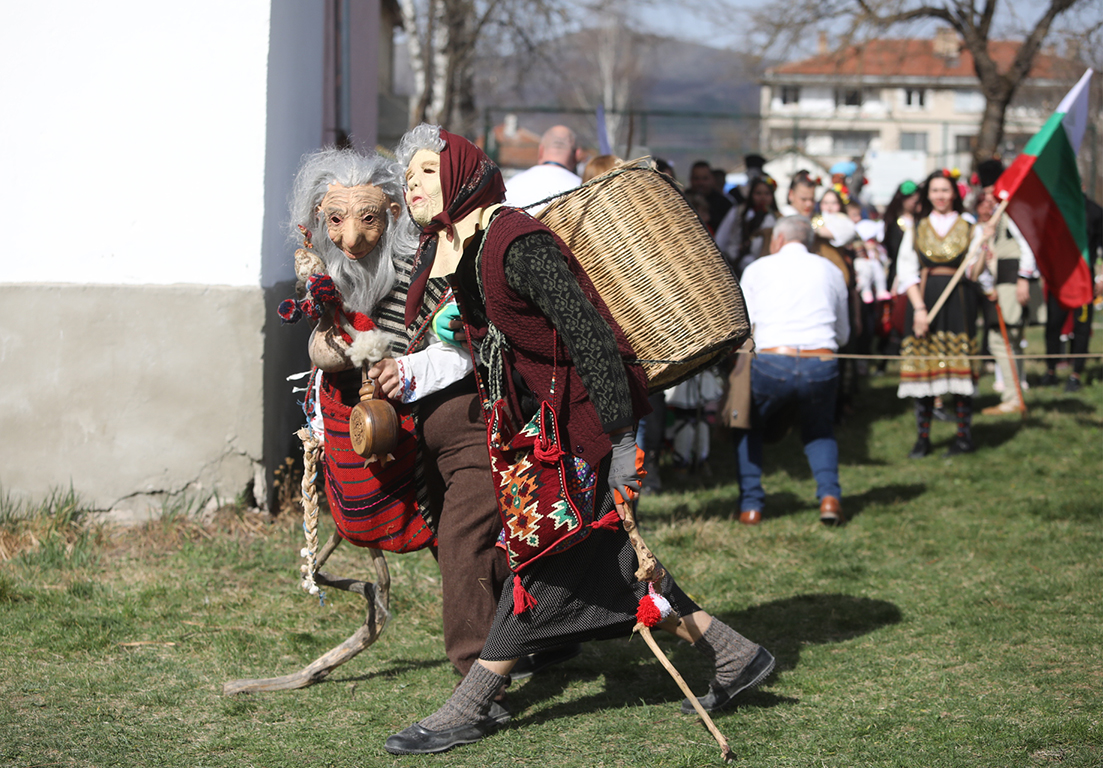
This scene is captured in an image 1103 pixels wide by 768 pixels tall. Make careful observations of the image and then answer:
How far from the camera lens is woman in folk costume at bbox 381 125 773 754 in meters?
2.79

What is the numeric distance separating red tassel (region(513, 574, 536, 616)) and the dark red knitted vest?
1.37ft

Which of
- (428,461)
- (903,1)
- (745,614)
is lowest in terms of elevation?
(745,614)

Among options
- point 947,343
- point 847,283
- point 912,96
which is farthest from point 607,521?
point 912,96

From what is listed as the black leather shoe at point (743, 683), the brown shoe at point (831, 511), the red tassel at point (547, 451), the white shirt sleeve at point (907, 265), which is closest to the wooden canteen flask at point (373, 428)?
the red tassel at point (547, 451)

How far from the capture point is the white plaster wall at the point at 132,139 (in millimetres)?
4980

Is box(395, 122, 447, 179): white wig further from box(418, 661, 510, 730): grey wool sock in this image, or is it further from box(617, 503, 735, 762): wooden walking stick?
box(418, 661, 510, 730): grey wool sock

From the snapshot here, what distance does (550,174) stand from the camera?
222 inches

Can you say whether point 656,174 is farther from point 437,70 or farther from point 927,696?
point 437,70

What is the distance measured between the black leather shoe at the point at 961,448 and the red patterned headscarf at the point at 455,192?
5666 mm

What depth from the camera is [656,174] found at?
3234 millimetres

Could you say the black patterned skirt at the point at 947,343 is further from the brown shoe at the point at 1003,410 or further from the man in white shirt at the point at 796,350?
the brown shoe at the point at 1003,410

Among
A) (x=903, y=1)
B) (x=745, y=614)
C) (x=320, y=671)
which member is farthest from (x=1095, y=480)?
(x=903, y=1)

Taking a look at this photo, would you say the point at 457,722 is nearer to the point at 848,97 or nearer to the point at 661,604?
the point at 661,604

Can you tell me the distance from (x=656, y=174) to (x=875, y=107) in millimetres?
72814
